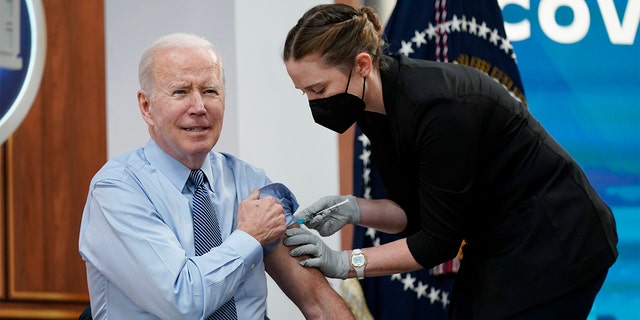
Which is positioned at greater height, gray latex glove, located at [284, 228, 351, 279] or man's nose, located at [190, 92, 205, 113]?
man's nose, located at [190, 92, 205, 113]

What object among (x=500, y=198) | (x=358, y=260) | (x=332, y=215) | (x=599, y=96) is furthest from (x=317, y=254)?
(x=599, y=96)

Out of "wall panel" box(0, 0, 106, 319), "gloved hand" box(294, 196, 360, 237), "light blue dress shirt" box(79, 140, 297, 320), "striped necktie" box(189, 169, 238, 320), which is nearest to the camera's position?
"light blue dress shirt" box(79, 140, 297, 320)

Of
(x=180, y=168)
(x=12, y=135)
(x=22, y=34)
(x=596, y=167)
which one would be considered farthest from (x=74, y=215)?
(x=596, y=167)

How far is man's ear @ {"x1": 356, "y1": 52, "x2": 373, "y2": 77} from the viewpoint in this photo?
2258 mm

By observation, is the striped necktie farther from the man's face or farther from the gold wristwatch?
the gold wristwatch

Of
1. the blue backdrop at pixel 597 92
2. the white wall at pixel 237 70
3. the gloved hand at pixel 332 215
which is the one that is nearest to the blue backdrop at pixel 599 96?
the blue backdrop at pixel 597 92

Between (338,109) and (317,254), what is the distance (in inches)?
15.3

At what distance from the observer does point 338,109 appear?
2332 mm

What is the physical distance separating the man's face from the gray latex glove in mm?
331

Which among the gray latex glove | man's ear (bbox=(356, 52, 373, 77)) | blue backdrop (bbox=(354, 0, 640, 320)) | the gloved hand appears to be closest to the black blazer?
man's ear (bbox=(356, 52, 373, 77))

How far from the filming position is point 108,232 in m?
2.08

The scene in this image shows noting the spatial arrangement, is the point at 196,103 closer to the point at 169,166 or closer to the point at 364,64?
the point at 169,166

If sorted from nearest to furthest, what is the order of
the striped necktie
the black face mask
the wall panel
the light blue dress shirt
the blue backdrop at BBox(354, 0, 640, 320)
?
1. the light blue dress shirt
2. the striped necktie
3. the black face mask
4. the wall panel
5. the blue backdrop at BBox(354, 0, 640, 320)

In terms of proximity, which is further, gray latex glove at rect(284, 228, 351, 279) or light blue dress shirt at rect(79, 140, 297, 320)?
gray latex glove at rect(284, 228, 351, 279)
